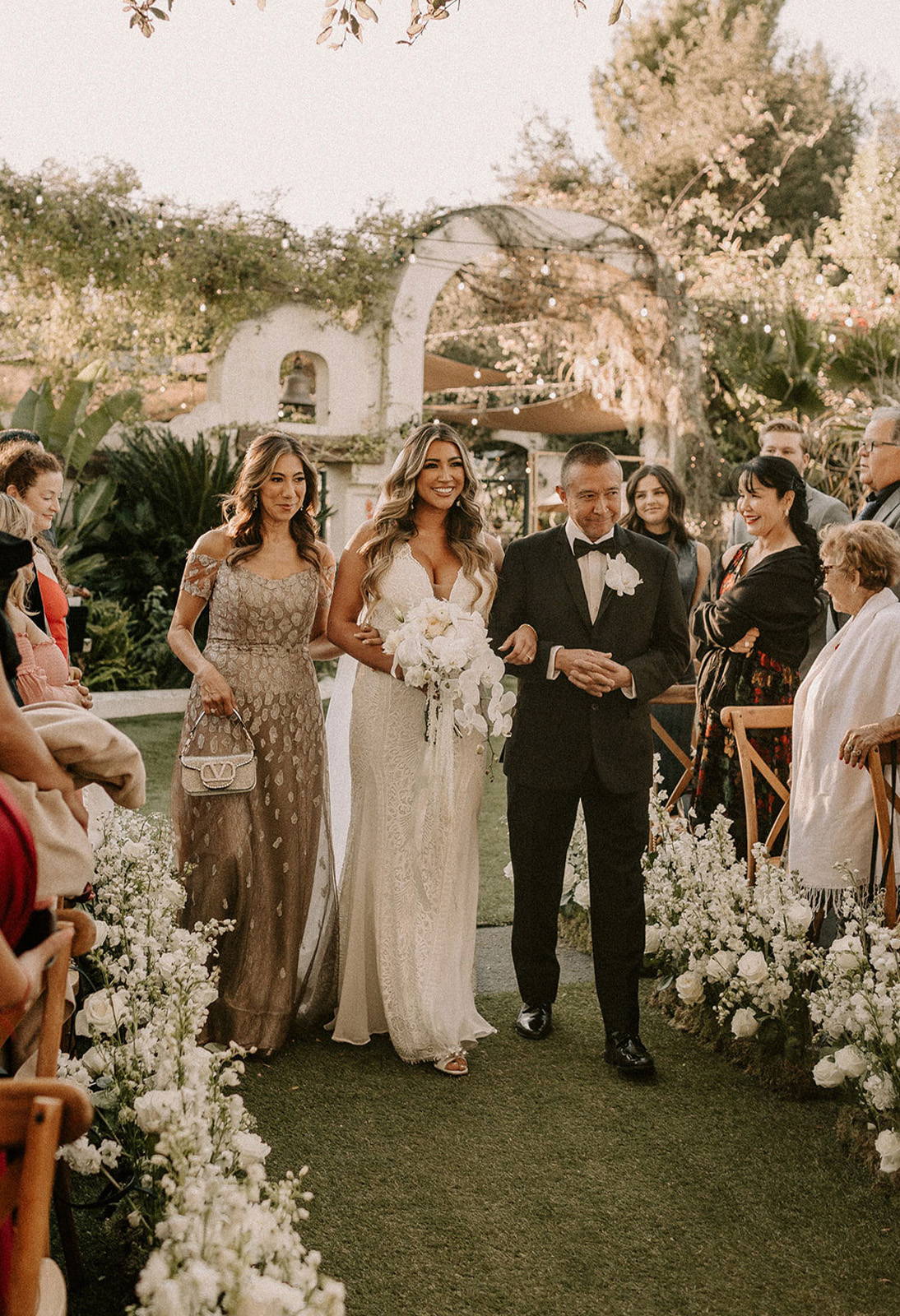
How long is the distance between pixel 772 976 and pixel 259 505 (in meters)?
2.48

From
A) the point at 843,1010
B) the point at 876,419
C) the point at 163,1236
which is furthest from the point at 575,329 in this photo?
the point at 163,1236

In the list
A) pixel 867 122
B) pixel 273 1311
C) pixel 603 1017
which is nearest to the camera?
pixel 273 1311

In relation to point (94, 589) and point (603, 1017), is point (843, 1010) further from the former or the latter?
point (94, 589)

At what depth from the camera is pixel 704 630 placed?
524 cm

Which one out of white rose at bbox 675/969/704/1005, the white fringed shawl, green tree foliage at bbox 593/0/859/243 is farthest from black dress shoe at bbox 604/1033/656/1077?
green tree foliage at bbox 593/0/859/243

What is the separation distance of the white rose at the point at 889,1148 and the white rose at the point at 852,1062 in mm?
189

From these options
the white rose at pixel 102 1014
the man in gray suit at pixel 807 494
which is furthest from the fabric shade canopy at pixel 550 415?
the white rose at pixel 102 1014

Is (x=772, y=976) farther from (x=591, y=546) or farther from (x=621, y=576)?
(x=591, y=546)

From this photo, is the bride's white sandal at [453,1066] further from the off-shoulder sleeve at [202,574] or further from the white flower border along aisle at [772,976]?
the off-shoulder sleeve at [202,574]

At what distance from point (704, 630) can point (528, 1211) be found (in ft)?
9.04

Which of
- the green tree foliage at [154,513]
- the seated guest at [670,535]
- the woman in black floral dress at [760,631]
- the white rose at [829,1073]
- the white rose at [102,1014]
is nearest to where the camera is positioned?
the white rose at [102,1014]

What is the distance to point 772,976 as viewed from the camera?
155 inches

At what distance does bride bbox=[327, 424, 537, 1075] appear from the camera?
4234 mm

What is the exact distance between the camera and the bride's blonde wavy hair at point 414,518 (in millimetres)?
4285
